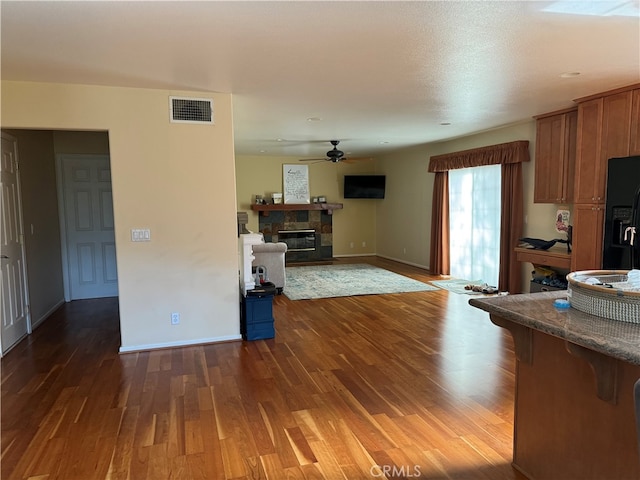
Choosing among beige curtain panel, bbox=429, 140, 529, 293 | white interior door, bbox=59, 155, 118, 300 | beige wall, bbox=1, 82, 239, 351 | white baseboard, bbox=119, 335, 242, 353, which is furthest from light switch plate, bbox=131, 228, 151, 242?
beige curtain panel, bbox=429, 140, 529, 293

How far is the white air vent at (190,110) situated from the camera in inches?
147

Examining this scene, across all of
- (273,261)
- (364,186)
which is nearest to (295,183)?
(364,186)

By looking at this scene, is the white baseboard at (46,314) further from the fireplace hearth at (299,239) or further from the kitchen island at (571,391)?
the fireplace hearth at (299,239)

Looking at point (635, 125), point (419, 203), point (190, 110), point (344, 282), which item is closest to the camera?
point (635, 125)

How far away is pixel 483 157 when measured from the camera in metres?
6.32

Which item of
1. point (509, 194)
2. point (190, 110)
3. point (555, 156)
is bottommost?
point (509, 194)

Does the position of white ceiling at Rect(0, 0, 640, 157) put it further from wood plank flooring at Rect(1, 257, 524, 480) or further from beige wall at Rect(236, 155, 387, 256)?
beige wall at Rect(236, 155, 387, 256)

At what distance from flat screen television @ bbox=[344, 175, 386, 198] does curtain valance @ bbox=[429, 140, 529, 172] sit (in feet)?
7.17

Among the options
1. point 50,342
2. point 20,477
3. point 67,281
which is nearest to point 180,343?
point 50,342

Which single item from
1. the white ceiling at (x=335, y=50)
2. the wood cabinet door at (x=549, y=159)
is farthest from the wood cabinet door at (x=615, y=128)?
the wood cabinet door at (x=549, y=159)

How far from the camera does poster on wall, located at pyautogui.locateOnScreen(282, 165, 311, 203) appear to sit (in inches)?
381

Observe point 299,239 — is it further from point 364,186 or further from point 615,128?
point 615,128

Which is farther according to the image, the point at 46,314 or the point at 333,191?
the point at 333,191

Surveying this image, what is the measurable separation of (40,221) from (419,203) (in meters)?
6.40
